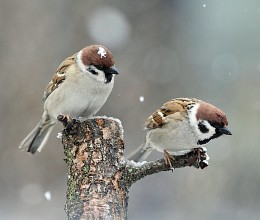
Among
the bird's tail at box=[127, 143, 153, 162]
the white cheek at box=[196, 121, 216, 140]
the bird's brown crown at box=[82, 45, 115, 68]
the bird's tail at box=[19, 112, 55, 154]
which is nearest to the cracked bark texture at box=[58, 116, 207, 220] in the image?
the white cheek at box=[196, 121, 216, 140]

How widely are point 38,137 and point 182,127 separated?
0.83 m

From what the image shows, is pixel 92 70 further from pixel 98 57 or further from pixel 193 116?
pixel 193 116

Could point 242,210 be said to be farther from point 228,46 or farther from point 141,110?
point 228,46

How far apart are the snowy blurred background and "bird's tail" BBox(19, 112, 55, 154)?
2.21 meters

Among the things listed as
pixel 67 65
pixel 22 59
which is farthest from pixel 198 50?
pixel 67 65

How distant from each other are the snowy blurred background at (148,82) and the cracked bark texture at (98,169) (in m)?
3.08

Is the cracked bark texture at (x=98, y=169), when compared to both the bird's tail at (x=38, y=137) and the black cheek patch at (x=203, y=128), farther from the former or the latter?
the bird's tail at (x=38, y=137)

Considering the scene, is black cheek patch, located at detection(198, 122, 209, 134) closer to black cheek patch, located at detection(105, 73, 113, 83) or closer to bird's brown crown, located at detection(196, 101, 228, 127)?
bird's brown crown, located at detection(196, 101, 228, 127)

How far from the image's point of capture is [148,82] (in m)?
6.67

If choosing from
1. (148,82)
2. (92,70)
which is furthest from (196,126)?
(148,82)

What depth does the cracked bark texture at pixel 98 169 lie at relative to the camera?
224 centimetres

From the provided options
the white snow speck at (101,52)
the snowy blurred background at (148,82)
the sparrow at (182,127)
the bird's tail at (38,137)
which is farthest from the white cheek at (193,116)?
the snowy blurred background at (148,82)

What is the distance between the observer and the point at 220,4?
23.6 feet

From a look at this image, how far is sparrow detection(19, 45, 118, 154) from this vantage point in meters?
2.84
